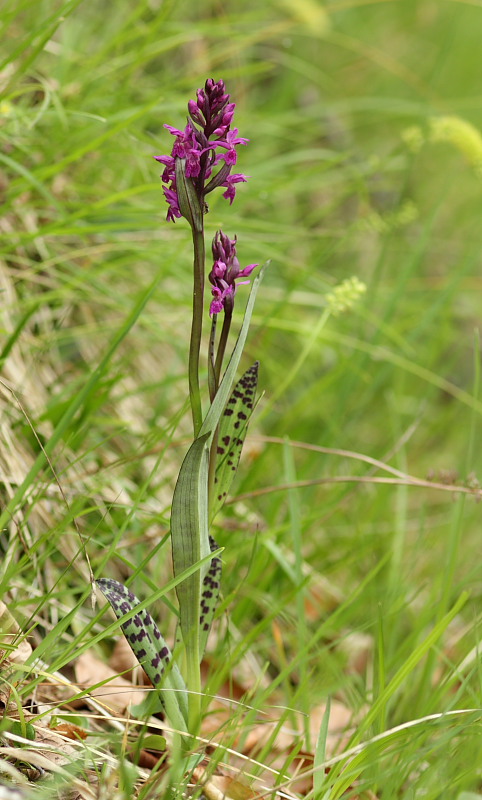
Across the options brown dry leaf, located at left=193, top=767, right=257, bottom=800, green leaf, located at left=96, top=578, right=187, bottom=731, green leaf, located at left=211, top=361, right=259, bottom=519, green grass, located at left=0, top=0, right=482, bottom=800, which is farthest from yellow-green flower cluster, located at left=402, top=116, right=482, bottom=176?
brown dry leaf, located at left=193, top=767, right=257, bottom=800

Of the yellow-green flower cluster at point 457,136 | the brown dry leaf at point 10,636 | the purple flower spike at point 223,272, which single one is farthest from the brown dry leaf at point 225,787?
the yellow-green flower cluster at point 457,136

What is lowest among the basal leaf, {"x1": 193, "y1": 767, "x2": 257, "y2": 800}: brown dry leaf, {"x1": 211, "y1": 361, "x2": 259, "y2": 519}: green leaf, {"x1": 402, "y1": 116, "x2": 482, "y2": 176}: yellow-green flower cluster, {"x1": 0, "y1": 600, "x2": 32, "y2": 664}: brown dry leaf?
{"x1": 193, "y1": 767, "x2": 257, "y2": 800}: brown dry leaf

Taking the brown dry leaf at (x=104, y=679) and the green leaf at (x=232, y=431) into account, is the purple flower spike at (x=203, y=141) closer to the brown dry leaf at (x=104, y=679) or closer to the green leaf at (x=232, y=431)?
the green leaf at (x=232, y=431)

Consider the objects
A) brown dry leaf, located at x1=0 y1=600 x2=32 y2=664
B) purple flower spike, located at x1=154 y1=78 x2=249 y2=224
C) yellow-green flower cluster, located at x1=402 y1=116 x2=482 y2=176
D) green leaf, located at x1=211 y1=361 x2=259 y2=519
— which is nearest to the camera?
purple flower spike, located at x1=154 y1=78 x2=249 y2=224

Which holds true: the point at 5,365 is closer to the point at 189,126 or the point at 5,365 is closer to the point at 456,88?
the point at 189,126

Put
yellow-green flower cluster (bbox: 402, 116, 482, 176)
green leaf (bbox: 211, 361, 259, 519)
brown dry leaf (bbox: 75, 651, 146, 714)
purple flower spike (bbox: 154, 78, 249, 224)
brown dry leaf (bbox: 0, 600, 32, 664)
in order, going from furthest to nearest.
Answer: yellow-green flower cluster (bbox: 402, 116, 482, 176)
brown dry leaf (bbox: 75, 651, 146, 714)
green leaf (bbox: 211, 361, 259, 519)
brown dry leaf (bbox: 0, 600, 32, 664)
purple flower spike (bbox: 154, 78, 249, 224)

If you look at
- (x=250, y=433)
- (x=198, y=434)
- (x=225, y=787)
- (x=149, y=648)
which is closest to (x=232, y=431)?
(x=198, y=434)

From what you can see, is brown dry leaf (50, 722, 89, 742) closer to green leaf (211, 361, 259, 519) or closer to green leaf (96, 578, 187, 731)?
green leaf (96, 578, 187, 731)

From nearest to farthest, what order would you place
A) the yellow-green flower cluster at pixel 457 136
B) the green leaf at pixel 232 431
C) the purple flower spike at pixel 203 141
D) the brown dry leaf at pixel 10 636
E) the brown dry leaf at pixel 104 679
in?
the purple flower spike at pixel 203 141 < the brown dry leaf at pixel 10 636 < the green leaf at pixel 232 431 < the brown dry leaf at pixel 104 679 < the yellow-green flower cluster at pixel 457 136
